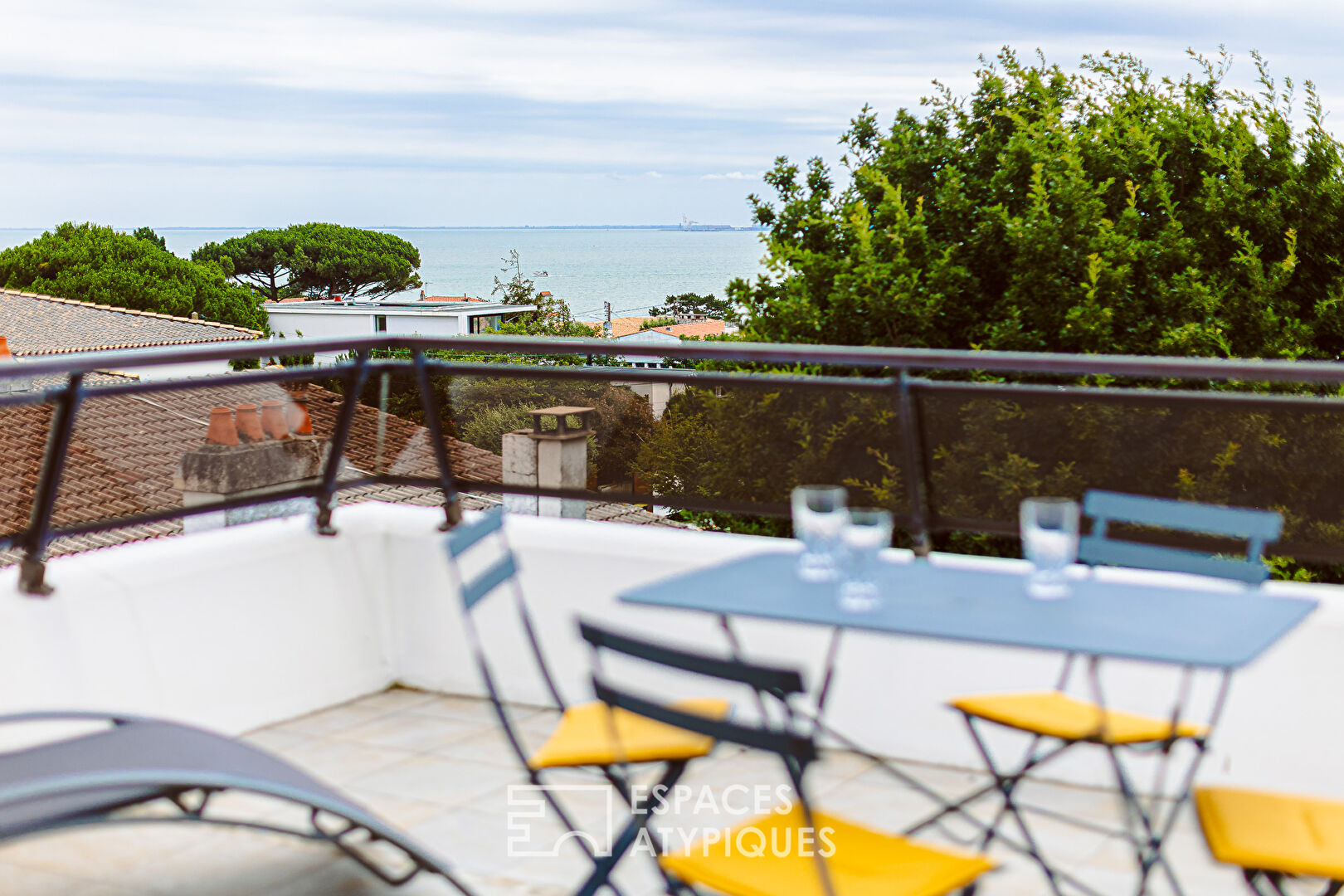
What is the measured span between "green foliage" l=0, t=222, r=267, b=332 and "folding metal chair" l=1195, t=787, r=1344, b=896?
6925cm

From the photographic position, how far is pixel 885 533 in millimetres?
2756

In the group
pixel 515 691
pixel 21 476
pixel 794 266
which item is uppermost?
pixel 794 266

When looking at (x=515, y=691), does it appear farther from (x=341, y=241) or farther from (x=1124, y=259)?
(x=341, y=241)

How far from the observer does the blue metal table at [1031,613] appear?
2.25 meters

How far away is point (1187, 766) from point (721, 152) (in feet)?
328

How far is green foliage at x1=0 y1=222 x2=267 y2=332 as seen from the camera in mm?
65625

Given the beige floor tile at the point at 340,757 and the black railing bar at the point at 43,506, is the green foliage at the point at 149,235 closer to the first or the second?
the beige floor tile at the point at 340,757

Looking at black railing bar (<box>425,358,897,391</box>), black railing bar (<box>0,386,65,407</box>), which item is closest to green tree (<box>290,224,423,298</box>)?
black railing bar (<box>425,358,897,391</box>)

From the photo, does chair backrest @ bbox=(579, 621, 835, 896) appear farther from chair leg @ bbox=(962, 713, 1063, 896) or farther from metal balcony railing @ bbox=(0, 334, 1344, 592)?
metal balcony railing @ bbox=(0, 334, 1344, 592)

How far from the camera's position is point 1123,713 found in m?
3.04

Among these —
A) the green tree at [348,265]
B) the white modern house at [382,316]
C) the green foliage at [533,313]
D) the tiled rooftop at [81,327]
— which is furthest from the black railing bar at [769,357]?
the green tree at [348,265]

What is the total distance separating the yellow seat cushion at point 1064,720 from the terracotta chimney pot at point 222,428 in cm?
284

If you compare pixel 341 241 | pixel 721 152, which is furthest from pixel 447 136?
pixel 721 152

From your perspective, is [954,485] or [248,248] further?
[248,248]
